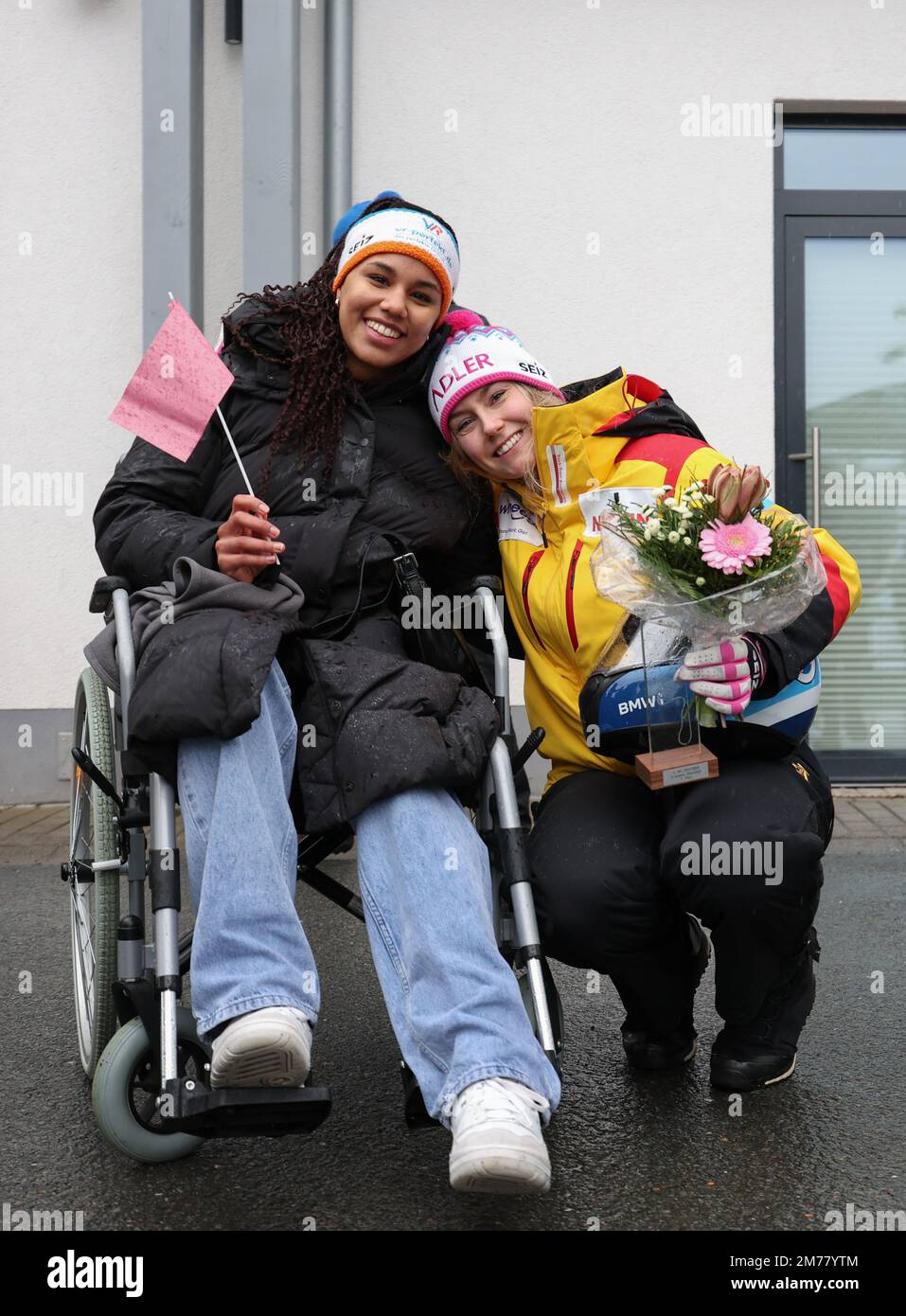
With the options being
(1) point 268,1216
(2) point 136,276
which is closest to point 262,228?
(2) point 136,276

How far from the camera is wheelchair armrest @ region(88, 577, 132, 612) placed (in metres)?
2.55

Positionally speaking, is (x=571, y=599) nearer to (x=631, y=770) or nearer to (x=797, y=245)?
(x=631, y=770)

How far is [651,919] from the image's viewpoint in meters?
2.62

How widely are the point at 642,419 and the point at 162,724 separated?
1.17 m

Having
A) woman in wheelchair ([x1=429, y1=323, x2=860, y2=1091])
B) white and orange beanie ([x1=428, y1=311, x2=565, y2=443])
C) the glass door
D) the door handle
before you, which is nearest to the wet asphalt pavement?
woman in wheelchair ([x1=429, y1=323, x2=860, y2=1091])

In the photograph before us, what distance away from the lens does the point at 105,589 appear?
101 inches

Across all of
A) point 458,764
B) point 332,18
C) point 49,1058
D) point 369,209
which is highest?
point 332,18

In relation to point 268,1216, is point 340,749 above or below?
above

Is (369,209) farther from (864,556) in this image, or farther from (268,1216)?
(864,556)

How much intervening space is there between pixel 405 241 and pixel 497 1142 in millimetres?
1800

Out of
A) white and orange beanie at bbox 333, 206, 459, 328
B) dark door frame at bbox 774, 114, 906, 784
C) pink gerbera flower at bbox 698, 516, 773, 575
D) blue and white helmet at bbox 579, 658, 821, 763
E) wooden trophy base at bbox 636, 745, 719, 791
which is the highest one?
dark door frame at bbox 774, 114, 906, 784

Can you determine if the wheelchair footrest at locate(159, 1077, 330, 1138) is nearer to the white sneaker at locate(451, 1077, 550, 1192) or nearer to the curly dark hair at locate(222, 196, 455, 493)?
the white sneaker at locate(451, 1077, 550, 1192)

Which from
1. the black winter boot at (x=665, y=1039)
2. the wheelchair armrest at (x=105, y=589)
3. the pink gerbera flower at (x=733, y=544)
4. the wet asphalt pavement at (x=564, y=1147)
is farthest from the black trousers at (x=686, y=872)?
the wheelchair armrest at (x=105, y=589)
